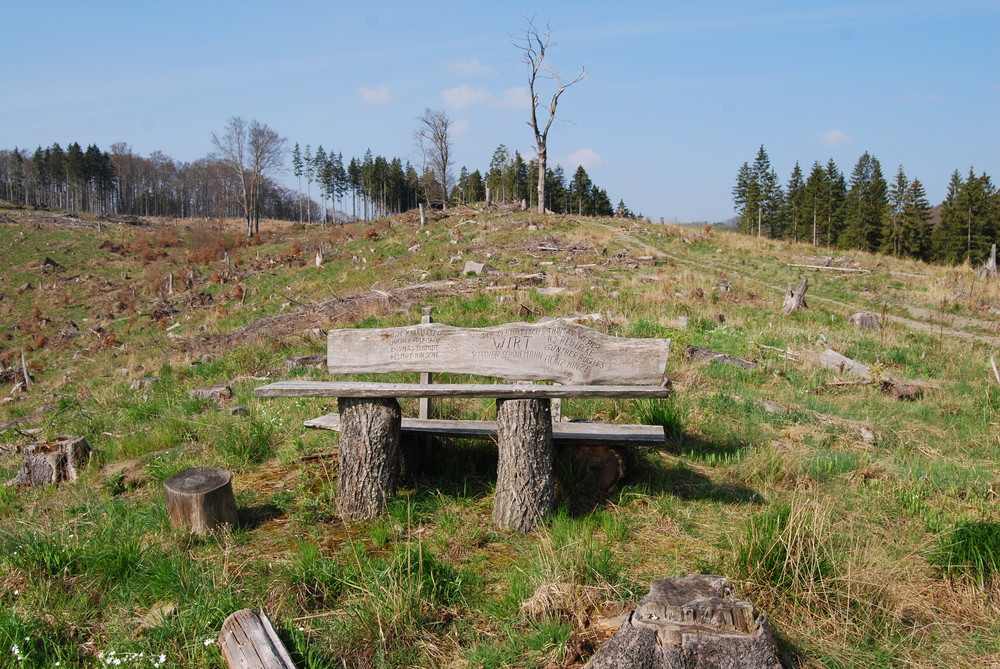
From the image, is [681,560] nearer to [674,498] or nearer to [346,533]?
[674,498]

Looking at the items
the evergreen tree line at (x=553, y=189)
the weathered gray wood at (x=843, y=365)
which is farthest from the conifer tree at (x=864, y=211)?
the weathered gray wood at (x=843, y=365)

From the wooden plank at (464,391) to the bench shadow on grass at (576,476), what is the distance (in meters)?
0.88

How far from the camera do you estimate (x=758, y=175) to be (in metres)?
73.4

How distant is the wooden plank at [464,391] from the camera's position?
3.86 meters

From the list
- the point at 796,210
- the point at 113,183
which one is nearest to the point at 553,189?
the point at 796,210

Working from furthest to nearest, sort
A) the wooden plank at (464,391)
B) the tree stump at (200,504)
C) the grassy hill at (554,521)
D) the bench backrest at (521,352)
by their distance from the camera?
the bench backrest at (521,352) < the tree stump at (200,504) < the wooden plank at (464,391) < the grassy hill at (554,521)

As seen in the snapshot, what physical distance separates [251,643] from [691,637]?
185cm

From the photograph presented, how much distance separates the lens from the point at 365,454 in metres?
4.29

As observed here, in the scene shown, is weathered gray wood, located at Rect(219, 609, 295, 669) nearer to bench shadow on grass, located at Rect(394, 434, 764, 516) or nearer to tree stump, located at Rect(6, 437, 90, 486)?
bench shadow on grass, located at Rect(394, 434, 764, 516)

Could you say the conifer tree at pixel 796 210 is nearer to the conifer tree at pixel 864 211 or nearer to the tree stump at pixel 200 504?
the conifer tree at pixel 864 211

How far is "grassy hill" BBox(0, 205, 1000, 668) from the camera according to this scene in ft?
9.63

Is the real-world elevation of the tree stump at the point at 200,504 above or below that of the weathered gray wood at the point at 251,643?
above

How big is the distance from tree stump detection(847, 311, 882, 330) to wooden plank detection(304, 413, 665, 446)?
9631mm

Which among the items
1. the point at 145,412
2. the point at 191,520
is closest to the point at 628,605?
the point at 191,520
